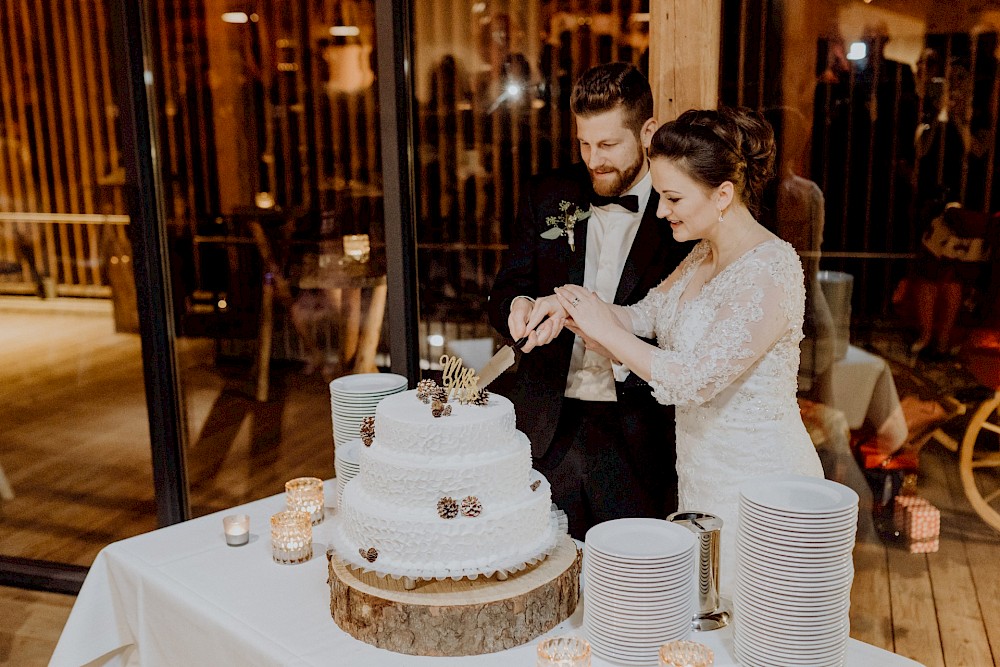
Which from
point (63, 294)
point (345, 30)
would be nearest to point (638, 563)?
point (345, 30)

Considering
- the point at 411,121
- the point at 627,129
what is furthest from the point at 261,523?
the point at 411,121

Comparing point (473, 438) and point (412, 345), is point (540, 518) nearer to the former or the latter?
point (473, 438)

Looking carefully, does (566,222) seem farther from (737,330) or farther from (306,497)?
(306,497)

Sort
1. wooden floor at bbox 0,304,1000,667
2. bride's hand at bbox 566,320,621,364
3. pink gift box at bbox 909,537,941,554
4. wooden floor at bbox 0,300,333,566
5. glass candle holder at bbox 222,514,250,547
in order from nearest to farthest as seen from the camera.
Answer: glass candle holder at bbox 222,514,250,547
bride's hand at bbox 566,320,621,364
wooden floor at bbox 0,304,1000,667
pink gift box at bbox 909,537,941,554
wooden floor at bbox 0,300,333,566

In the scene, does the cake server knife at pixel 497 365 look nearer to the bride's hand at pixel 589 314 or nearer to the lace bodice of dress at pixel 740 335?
the bride's hand at pixel 589 314

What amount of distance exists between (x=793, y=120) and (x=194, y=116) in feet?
8.87

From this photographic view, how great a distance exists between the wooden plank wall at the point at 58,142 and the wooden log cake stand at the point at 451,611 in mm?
3557

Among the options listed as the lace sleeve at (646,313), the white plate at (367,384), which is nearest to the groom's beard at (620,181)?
the lace sleeve at (646,313)

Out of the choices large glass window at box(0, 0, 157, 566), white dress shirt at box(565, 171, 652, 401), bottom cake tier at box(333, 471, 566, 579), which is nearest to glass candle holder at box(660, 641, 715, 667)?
bottom cake tier at box(333, 471, 566, 579)

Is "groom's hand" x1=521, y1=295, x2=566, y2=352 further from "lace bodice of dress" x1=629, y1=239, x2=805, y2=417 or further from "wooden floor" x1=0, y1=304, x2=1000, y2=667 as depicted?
"wooden floor" x1=0, y1=304, x2=1000, y2=667

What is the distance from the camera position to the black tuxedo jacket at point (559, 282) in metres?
2.57

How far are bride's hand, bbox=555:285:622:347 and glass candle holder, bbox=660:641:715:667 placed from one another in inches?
34.5

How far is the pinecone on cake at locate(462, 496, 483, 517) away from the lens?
1647mm

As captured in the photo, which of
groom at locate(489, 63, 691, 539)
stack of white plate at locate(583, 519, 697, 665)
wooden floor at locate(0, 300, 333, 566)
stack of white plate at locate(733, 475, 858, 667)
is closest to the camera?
stack of white plate at locate(733, 475, 858, 667)
